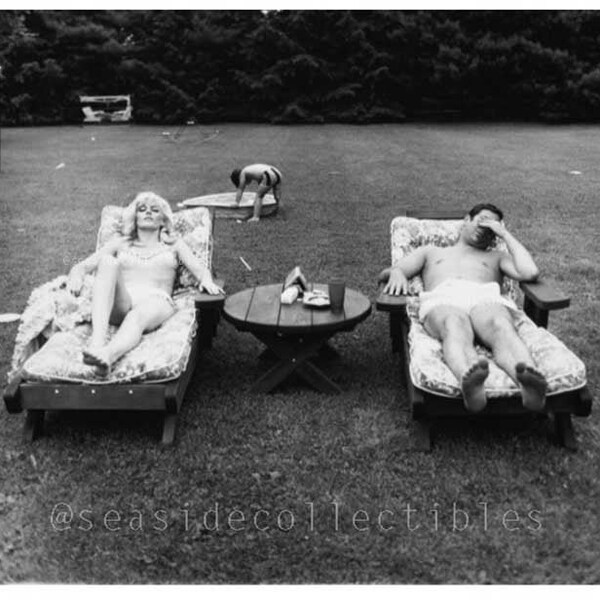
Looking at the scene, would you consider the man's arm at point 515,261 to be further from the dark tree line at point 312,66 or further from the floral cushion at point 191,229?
the dark tree line at point 312,66

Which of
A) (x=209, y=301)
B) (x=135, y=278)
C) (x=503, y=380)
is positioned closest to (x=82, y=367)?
(x=209, y=301)

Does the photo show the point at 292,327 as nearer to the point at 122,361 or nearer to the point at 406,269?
the point at 122,361

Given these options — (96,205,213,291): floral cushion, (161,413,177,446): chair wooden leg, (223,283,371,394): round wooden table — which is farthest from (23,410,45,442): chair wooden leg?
(96,205,213,291): floral cushion

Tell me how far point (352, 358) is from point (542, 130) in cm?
1991

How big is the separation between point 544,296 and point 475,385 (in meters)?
1.19

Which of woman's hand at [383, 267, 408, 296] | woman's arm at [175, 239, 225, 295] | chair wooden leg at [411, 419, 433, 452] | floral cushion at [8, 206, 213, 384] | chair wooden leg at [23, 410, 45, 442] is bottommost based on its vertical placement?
chair wooden leg at [23, 410, 45, 442]

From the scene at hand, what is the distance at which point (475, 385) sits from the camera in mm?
3906

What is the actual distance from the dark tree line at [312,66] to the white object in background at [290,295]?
22.5 meters

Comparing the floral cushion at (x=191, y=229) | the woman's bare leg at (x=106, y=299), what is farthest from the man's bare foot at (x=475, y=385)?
the floral cushion at (x=191, y=229)

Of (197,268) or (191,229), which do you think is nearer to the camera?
(197,268)

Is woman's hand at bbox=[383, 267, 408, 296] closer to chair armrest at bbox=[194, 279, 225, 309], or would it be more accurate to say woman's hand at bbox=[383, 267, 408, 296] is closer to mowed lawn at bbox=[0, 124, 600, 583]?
mowed lawn at bbox=[0, 124, 600, 583]

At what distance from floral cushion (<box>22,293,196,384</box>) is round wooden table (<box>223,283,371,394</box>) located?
45 cm

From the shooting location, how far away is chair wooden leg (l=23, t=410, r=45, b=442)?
14.7 feet

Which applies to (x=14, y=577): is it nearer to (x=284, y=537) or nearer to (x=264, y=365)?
(x=284, y=537)
